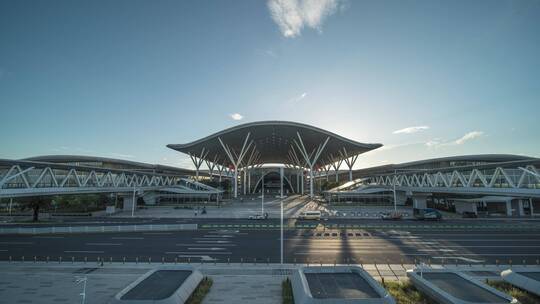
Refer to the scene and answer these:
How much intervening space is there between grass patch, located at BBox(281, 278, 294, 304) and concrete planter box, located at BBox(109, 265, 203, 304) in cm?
519

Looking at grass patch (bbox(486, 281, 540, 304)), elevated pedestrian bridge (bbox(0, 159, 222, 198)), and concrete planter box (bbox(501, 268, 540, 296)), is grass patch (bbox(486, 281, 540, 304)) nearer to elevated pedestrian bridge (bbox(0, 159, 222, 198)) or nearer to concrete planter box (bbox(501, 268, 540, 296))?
concrete planter box (bbox(501, 268, 540, 296))

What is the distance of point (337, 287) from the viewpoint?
13.7 m

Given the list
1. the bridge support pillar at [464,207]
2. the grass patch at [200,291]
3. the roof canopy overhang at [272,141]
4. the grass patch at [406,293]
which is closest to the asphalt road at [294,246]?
the grass patch at [406,293]

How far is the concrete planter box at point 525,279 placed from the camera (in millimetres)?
14449

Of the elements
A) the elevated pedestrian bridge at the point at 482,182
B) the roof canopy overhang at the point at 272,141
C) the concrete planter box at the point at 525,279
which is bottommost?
the concrete planter box at the point at 525,279

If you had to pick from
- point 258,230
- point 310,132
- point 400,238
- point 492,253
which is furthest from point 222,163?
Result: point 492,253

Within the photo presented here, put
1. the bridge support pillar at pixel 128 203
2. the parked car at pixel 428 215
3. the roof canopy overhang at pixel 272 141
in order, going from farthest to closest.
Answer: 1. the roof canopy overhang at pixel 272 141
2. the bridge support pillar at pixel 128 203
3. the parked car at pixel 428 215

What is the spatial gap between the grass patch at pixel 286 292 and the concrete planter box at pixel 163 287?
5.19 m

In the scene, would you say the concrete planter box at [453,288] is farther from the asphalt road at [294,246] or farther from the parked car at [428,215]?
the parked car at [428,215]

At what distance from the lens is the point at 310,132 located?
246 feet

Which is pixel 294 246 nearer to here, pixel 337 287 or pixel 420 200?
pixel 337 287

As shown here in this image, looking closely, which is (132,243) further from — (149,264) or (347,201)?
(347,201)

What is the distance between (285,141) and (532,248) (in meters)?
69.2

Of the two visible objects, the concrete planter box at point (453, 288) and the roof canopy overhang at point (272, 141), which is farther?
the roof canopy overhang at point (272, 141)
